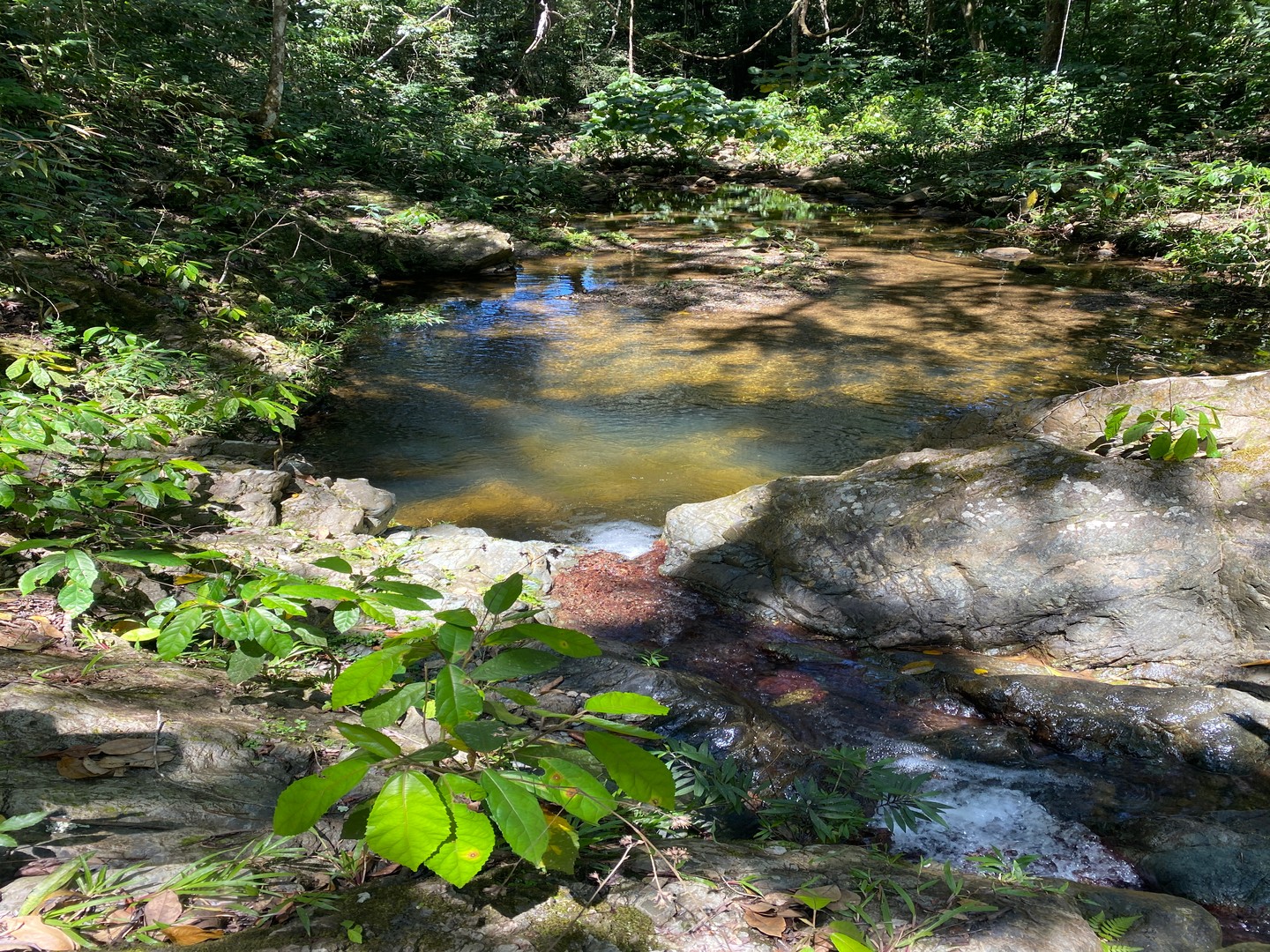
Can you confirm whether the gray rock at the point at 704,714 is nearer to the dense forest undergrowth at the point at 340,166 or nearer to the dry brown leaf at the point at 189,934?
the dense forest undergrowth at the point at 340,166

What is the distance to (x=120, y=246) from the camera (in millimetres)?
6223

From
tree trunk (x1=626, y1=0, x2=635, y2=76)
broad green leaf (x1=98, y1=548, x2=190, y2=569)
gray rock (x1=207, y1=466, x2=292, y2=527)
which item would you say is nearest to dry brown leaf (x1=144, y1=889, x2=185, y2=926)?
broad green leaf (x1=98, y1=548, x2=190, y2=569)

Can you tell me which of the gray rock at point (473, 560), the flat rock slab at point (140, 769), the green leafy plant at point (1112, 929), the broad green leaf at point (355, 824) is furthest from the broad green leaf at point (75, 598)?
the green leafy plant at point (1112, 929)

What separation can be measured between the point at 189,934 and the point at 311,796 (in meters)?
0.36

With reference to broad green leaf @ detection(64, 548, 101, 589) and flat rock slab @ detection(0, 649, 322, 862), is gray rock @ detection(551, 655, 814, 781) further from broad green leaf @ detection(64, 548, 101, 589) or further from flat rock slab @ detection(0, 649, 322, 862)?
broad green leaf @ detection(64, 548, 101, 589)

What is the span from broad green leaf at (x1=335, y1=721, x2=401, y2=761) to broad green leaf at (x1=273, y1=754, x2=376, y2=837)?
0.03m

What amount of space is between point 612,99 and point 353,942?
65.9ft

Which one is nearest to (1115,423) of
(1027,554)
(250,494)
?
(1027,554)

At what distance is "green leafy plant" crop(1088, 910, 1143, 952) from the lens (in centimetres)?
156

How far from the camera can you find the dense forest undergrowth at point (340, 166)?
2.79 meters

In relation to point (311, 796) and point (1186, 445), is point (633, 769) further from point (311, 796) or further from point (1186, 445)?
point (1186, 445)

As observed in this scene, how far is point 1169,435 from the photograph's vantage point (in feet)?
13.0

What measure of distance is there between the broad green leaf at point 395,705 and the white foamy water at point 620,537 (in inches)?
117

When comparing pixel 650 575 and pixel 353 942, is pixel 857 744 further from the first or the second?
pixel 353 942
